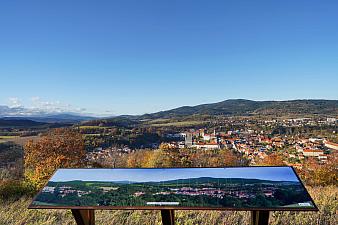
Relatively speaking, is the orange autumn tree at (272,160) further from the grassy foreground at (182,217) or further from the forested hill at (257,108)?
the forested hill at (257,108)

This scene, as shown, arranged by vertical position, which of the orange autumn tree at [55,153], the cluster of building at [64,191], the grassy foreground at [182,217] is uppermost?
the cluster of building at [64,191]

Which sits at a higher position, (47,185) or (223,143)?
(47,185)

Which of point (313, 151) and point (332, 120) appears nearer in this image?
point (313, 151)

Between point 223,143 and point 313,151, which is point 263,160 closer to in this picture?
point 313,151

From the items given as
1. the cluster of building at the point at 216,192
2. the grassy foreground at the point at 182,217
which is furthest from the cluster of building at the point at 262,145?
the cluster of building at the point at 216,192

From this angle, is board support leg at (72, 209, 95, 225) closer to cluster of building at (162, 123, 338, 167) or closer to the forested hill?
cluster of building at (162, 123, 338, 167)

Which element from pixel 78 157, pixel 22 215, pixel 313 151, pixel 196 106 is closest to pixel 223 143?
pixel 313 151

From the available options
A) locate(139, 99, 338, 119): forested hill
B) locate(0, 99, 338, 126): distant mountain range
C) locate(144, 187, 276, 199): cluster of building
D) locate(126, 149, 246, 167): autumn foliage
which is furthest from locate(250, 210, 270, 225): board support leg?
locate(139, 99, 338, 119): forested hill
